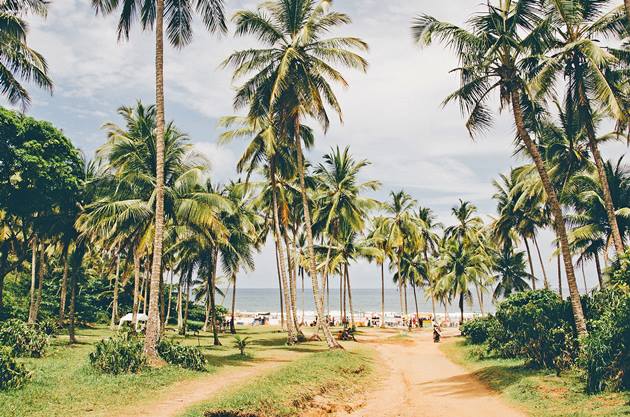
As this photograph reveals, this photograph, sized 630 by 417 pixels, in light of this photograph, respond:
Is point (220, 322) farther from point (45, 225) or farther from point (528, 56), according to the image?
point (528, 56)

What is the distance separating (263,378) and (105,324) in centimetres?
3516

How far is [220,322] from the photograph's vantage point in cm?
4566

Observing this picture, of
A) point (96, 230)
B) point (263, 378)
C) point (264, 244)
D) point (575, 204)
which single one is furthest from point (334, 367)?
point (264, 244)

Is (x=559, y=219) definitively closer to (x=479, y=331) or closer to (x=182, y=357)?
(x=182, y=357)

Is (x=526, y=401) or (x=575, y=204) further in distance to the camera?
(x=575, y=204)

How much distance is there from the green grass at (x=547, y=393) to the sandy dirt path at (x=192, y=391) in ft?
25.4

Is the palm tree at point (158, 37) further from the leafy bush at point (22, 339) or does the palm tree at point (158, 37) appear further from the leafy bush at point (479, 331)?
the leafy bush at point (479, 331)

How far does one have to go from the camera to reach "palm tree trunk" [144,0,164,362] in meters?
15.9

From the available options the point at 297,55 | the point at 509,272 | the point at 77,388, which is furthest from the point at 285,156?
the point at 509,272

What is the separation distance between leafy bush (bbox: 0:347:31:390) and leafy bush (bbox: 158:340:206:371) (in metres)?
5.23

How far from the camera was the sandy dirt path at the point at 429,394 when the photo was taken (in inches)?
496

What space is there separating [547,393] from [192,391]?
371 inches

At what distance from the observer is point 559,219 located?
14.9m

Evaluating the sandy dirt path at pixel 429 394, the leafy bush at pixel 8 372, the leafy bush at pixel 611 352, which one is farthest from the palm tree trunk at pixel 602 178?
the leafy bush at pixel 8 372
